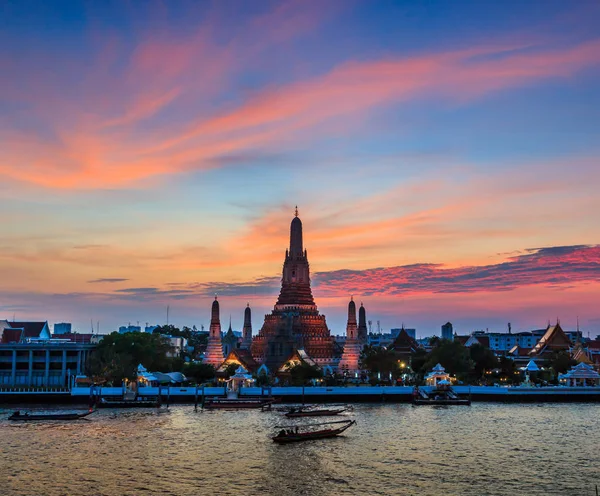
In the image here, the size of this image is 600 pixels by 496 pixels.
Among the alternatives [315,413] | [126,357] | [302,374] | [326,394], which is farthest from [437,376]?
[126,357]

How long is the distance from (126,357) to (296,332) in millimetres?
44608

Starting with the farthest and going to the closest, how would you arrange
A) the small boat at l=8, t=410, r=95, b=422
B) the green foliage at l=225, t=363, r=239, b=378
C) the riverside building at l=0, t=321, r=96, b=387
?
the riverside building at l=0, t=321, r=96, b=387, the green foliage at l=225, t=363, r=239, b=378, the small boat at l=8, t=410, r=95, b=422

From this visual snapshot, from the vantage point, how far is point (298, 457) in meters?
61.6

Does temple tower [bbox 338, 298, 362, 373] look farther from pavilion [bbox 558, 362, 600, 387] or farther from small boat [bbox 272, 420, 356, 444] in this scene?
small boat [bbox 272, 420, 356, 444]

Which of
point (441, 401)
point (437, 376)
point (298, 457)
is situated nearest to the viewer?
point (298, 457)

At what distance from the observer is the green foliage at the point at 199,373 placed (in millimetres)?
122938

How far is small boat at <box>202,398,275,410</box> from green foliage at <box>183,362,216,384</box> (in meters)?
21.5

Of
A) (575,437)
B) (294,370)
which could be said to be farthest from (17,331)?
(575,437)

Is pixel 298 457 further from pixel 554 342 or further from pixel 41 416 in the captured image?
pixel 554 342

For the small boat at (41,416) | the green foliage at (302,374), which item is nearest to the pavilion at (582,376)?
the green foliage at (302,374)

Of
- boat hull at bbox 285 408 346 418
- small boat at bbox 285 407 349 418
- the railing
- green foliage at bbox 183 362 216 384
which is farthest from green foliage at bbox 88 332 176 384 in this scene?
boat hull at bbox 285 408 346 418

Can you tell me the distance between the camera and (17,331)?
477ft

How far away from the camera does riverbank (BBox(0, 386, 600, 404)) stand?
10638cm

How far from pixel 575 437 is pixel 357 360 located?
241ft
